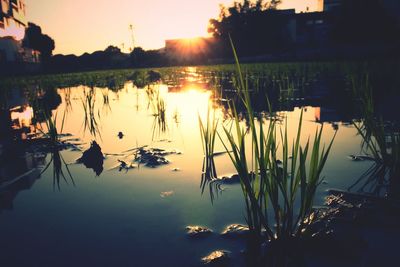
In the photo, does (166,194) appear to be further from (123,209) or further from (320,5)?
(320,5)

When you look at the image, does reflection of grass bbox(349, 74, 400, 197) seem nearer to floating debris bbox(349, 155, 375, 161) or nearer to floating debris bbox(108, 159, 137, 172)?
floating debris bbox(349, 155, 375, 161)

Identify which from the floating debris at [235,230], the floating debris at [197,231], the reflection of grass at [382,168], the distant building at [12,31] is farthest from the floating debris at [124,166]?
the distant building at [12,31]

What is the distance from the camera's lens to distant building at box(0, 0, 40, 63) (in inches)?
1063

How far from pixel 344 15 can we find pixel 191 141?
1054 inches

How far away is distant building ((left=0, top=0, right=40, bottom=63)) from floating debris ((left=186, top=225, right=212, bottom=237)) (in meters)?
29.9

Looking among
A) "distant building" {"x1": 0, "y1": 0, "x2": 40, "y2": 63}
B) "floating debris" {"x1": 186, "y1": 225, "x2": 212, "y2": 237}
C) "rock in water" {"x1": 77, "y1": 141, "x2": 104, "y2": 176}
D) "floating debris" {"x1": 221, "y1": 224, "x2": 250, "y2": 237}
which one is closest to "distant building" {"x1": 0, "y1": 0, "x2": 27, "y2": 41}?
"distant building" {"x1": 0, "y1": 0, "x2": 40, "y2": 63}

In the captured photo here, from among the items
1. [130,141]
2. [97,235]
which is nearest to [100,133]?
[130,141]

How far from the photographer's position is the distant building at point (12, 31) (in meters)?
27.0

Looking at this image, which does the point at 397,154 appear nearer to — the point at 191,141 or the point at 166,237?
the point at 166,237

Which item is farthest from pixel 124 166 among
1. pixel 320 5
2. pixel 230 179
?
pixel 320 5

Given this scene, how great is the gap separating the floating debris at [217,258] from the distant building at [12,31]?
30.2 m

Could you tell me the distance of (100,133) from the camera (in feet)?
11.7

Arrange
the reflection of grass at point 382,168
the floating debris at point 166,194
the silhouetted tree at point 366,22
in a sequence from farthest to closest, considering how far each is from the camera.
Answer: the silhouetted tree at point 366,22
the floating debris at point 166,194
the reflection of grass at point 382,168

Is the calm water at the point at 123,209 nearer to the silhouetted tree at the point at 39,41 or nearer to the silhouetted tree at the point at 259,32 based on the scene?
the silhouetted tree at the point at 259,32
